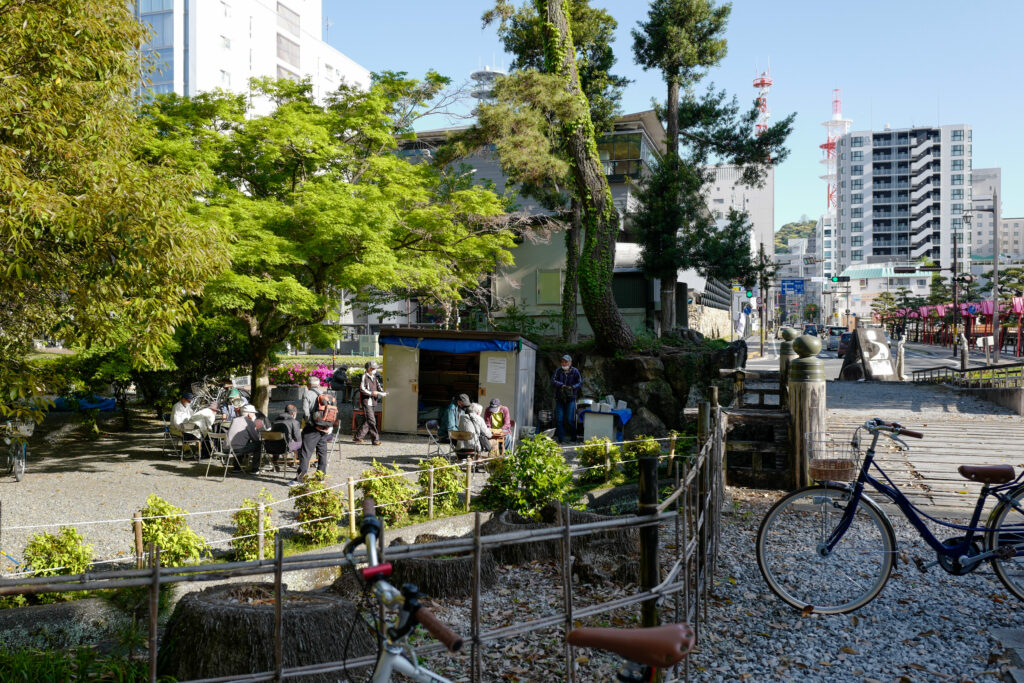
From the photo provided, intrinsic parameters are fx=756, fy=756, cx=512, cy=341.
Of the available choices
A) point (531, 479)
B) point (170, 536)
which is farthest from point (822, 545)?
point (170, 536)

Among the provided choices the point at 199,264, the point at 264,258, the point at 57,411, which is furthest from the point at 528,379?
the point at 57,411

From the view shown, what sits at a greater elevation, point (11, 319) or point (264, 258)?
point (264, 258)

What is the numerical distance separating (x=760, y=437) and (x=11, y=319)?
950 cm

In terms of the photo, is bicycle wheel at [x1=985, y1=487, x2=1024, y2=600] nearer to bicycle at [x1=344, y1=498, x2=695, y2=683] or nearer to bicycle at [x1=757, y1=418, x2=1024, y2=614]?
bicycle at [x1=757, y1=418, x2=1024, y2=614]

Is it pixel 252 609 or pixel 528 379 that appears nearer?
pixel 252 609

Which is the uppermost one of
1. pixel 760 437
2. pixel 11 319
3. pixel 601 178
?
pixel 601 178

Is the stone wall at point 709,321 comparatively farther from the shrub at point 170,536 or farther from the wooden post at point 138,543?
the wooden post at point 138,543

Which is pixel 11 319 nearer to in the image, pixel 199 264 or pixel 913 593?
pixel 199 264

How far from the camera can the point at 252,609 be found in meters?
5.04

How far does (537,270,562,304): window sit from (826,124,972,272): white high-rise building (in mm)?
100040

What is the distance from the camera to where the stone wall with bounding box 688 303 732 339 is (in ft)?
141

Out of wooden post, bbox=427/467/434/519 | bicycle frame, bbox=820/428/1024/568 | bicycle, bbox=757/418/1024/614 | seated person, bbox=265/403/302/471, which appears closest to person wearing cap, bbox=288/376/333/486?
seated person, bbox=265/403/302/471

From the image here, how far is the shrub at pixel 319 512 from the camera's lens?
366 inches

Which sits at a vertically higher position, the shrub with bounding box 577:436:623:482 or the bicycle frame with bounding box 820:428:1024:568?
the bicycle frame with bounding box 820:428:1024:568
